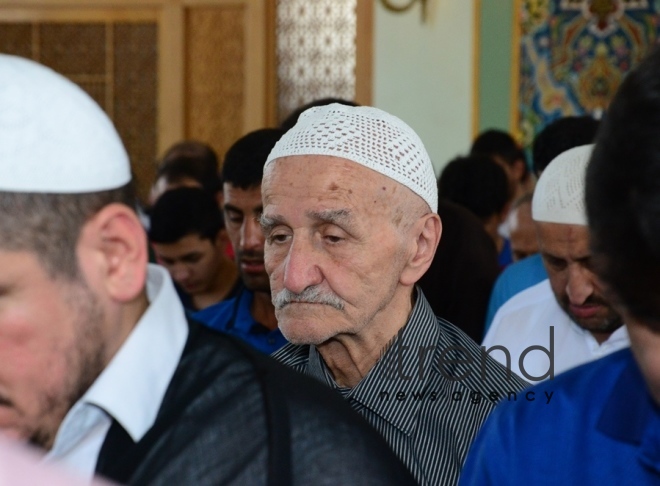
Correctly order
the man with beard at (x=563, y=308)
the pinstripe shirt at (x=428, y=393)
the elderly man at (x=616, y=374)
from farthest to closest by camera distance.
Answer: the man with beard at (x=563, y=308), the pinstripe shirt at (x=428, y=393), the elderly man at (x=616, y=374)

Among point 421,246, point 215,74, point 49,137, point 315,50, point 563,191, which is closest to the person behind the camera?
point 49,137


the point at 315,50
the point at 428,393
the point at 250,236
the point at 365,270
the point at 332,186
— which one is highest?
the point at 315,50

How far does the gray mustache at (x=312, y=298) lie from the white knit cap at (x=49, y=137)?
87cm

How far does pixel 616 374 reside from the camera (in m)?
1.31

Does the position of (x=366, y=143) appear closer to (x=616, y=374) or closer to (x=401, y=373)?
(x=401, y=373)

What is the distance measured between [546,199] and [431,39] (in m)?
4.24

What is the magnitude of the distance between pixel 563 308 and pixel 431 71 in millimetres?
4332

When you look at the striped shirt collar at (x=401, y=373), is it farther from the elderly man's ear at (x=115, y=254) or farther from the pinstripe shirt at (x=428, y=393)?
the elderly man's ear at (x=115, y=254)

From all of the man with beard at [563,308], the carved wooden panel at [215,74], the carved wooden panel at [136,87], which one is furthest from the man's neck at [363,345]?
the carved wooden panel at [136,87]

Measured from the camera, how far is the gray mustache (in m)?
2.00

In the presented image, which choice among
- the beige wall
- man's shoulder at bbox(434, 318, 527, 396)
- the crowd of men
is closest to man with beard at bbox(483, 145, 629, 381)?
man's shoulder at bbox(434, 318, 527, 396)

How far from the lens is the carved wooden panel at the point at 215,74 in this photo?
7105mm

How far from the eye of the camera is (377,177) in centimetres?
201

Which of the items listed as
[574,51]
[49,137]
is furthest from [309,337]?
[574,51]
